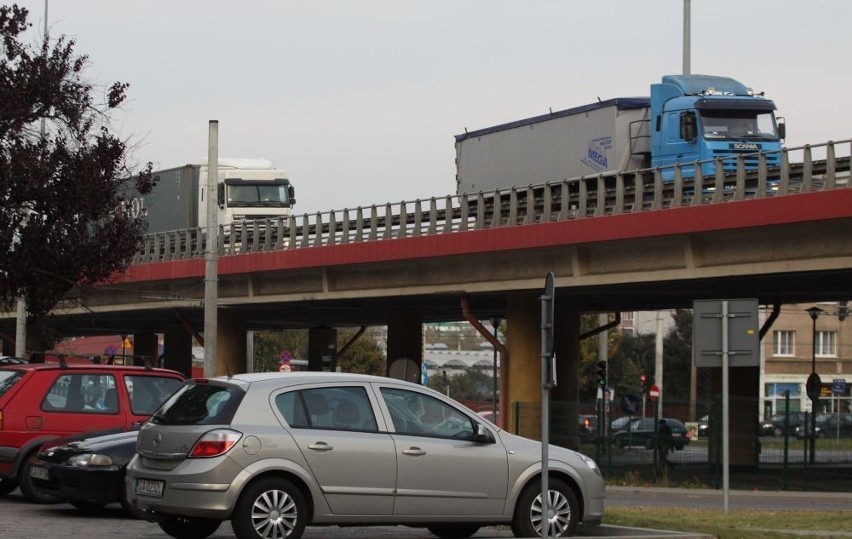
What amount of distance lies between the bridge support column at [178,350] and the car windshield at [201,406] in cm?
5297

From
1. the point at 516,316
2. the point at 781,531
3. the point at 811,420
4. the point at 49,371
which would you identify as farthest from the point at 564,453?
the point at 516,316

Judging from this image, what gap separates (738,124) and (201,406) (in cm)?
2326

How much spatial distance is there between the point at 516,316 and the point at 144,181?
14.2 metres

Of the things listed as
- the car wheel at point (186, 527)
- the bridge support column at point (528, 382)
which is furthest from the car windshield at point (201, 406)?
the bridge support column at point (528, 382)

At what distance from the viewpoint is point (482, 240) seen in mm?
34125

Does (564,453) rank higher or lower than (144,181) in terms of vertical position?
lower

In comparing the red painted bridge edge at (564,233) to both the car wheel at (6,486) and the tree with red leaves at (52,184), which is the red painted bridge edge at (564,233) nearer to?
the tree with red leaves at (52,184)

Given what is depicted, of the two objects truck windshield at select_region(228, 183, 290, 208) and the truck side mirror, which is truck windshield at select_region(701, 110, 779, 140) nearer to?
the truck side mirror

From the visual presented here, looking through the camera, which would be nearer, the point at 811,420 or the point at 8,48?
the point at 8,48

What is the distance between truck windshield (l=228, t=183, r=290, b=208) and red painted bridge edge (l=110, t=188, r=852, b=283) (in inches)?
171

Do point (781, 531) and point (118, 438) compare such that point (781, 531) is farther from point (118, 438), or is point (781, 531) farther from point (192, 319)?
point (192, 319)

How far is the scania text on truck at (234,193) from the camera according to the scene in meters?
50.4

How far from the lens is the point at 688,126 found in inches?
1287

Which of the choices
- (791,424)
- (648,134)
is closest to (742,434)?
(791,424)
